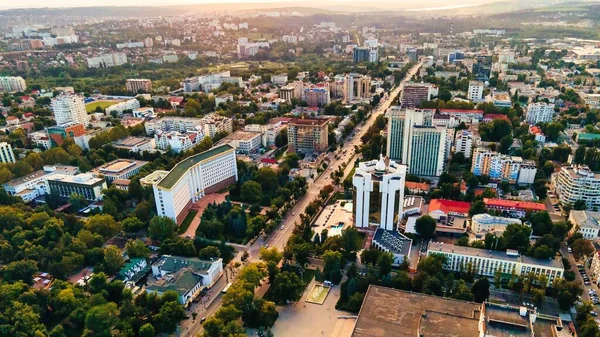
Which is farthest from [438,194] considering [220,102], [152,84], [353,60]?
[353,60]

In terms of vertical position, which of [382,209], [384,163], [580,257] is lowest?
[580,257]

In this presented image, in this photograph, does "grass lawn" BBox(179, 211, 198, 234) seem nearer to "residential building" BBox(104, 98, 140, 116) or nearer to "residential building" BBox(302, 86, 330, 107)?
"residential building" BBox(104, 98, 140, 116)

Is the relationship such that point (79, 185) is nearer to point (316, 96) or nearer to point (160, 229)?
point (160, 229)

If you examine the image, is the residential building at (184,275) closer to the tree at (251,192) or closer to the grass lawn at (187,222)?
the grass lawn at (187,222)

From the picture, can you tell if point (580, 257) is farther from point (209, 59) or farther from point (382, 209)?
point (209, 59)

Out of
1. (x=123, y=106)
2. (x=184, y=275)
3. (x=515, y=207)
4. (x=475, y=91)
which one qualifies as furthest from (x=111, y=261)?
(x=475, y=91)

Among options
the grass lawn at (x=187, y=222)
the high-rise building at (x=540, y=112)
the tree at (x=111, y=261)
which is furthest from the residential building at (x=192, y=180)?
the high-rise building at (x=540, y=112)
